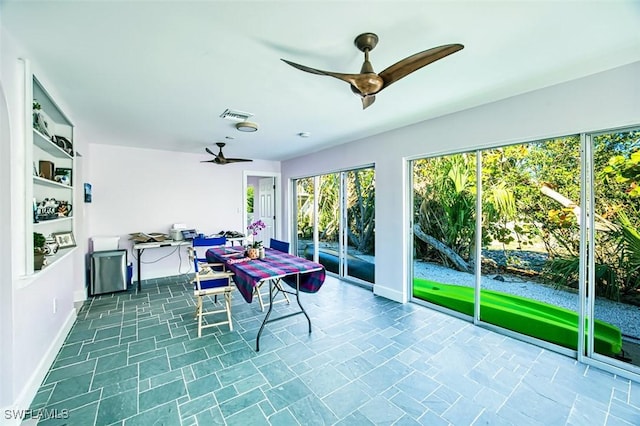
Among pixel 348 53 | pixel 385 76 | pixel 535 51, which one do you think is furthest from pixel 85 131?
pixel 535 51

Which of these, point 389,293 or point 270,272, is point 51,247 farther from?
point 389,293

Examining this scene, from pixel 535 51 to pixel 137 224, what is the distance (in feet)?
19.6

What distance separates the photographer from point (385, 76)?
1.85 meters

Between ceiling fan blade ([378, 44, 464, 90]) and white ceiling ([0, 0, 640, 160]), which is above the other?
white ceiling ([0, 0, 640, 160])

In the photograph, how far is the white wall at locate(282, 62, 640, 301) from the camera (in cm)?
222

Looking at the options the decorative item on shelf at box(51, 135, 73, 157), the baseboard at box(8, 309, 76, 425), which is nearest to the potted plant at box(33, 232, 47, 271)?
the baseboard at box(8, 309, 76, 425)

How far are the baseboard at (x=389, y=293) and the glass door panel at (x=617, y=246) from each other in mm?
1941

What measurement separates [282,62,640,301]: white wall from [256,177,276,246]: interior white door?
5.82 ft

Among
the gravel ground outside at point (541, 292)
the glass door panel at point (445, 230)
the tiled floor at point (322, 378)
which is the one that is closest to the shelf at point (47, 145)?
the tiled floor at point (322, 378)

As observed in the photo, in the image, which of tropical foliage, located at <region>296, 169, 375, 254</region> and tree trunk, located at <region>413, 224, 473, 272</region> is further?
tropical foliage, located at <region>296, 169, 375, 254</region>

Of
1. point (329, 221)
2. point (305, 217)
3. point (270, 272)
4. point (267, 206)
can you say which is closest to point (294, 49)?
point (270, 272)

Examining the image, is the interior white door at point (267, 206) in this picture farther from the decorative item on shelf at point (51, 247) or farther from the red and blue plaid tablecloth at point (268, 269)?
the decorative item on shelf at point (51, 247)

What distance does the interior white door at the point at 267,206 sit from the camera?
22.2 ft

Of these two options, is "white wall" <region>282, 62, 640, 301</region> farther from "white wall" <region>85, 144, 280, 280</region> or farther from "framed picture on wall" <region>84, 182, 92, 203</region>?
"framed picture on wall" <region>84, 182, 92, 203</region>
